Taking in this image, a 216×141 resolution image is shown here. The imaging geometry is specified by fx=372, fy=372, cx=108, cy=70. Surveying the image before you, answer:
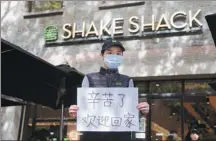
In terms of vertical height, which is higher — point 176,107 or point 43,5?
point 43,5

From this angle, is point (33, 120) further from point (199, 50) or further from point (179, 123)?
point (199, 50)

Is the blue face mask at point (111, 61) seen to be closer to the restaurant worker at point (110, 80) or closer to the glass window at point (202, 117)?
the restaurant worker at point (110, 80)

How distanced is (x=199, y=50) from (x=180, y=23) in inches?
34.0

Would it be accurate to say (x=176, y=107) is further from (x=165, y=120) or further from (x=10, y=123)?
(x=10, y=123)

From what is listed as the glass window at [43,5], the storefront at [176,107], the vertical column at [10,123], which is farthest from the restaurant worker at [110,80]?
the glass window at [43,5]

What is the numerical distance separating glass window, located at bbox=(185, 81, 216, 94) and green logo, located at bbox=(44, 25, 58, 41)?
3935mm

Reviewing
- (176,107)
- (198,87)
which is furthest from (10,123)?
(198,87)

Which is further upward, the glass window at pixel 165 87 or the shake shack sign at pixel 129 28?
the shake shack sign at pixel 129 28

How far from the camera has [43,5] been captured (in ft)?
37.3

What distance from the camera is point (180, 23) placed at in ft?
31.1

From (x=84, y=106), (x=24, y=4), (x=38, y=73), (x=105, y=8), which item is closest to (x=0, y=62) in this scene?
(x=38, y=73)

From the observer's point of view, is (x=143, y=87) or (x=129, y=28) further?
(x=143, y=87)

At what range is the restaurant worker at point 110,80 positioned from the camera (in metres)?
3.97

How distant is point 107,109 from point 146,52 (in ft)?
19.1
